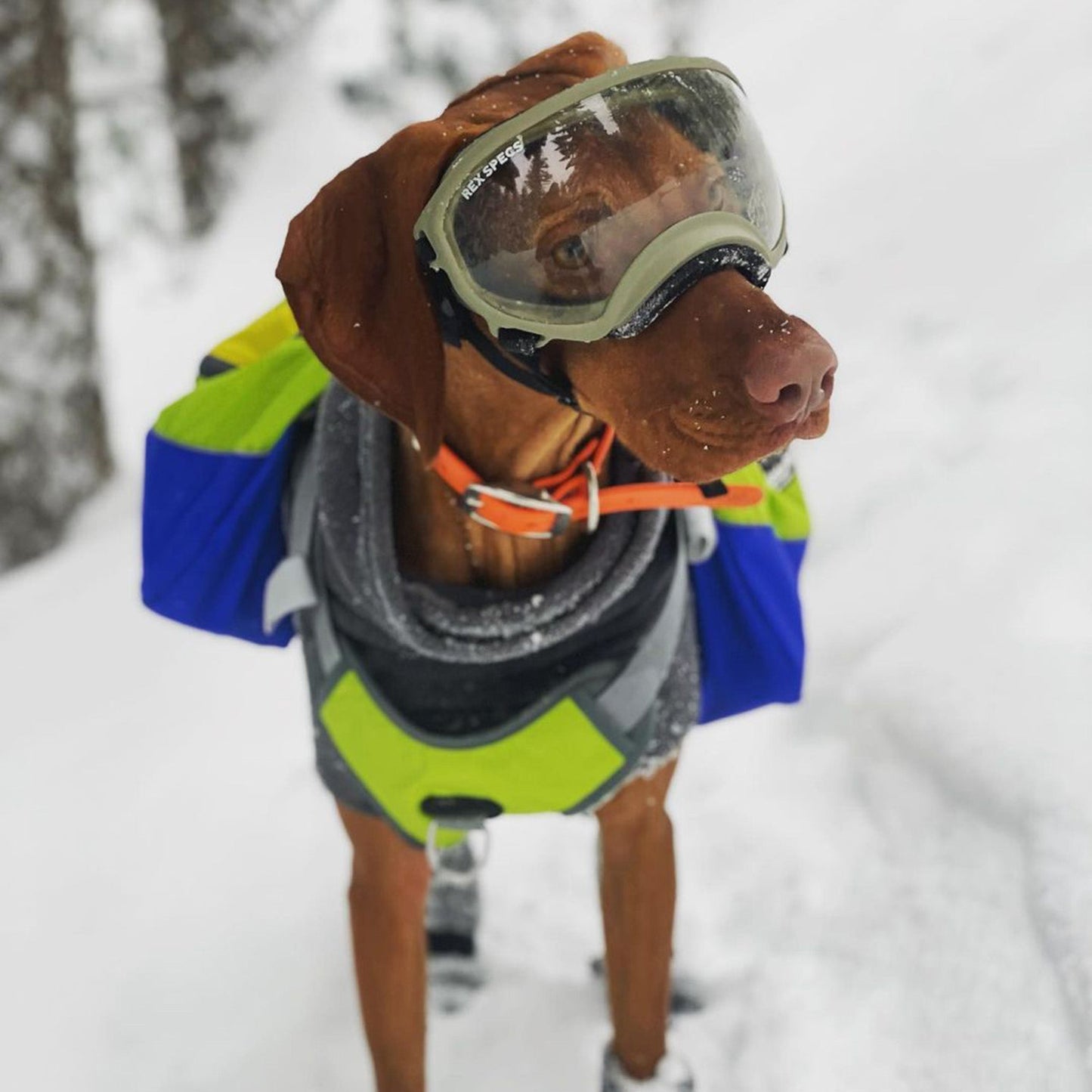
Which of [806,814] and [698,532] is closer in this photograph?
[698,532]

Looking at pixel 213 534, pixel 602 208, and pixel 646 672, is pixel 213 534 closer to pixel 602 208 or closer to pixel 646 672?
pixel 646 672

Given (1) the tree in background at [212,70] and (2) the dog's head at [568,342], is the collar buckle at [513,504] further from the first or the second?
(1) the tree in background at [212,70]

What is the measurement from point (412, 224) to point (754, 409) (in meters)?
0.34

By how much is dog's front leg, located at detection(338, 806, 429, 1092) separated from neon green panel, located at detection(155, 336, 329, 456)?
0.46m

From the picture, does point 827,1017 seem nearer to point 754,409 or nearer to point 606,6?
point 754,409

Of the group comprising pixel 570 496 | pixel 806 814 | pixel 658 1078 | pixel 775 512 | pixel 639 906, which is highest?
pixel 570 496

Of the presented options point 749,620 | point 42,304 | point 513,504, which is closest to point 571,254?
point 513,504

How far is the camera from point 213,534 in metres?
1.46

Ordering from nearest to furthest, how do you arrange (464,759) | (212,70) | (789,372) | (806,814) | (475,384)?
(789,372)
(475,384)
(464,759)
(806,814)
(212,70)

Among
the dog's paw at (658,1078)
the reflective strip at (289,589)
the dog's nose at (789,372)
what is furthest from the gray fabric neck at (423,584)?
the dog's paw at (658,1078)

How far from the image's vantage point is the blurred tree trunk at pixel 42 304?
2.92 metres

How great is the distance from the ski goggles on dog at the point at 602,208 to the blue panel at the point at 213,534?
50 centimetres

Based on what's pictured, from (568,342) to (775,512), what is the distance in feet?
1.99

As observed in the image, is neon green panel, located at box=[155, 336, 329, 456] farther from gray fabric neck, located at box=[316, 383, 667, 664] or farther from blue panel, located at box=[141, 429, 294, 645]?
gray fabric neck, located at box=[316, 383, 667, 664]
